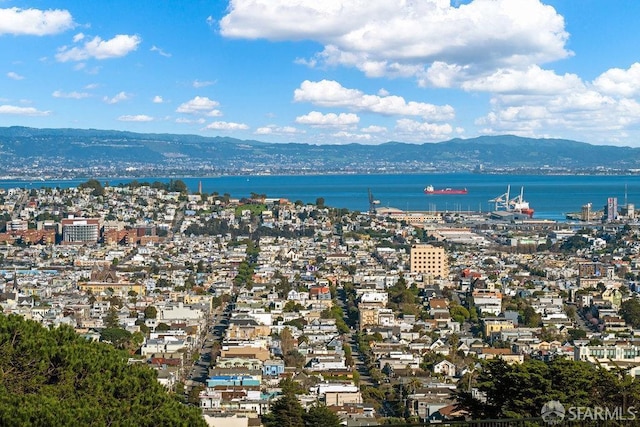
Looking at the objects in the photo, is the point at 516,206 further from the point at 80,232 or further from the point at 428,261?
the point at 428,261

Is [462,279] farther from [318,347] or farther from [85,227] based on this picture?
[85,227]

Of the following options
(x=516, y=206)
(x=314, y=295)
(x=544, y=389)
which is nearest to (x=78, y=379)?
(x=544, y=389)

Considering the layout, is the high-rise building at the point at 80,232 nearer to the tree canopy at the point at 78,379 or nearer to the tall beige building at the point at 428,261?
the tall beige building at the point at 428,261

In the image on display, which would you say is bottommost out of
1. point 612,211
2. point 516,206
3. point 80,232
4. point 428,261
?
point 80,232

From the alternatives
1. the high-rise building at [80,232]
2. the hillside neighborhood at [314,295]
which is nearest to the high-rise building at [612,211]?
the hillside neighborhood at [314,295]

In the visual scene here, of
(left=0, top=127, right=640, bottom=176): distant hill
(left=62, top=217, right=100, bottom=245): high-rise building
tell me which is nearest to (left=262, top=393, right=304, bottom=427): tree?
(left=62, top=217, right=100, bottom=245): high-rise building

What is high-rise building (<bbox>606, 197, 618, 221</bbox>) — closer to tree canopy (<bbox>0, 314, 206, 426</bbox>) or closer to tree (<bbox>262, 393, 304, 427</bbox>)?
tree (<bbox>262, 393, 304, 427</bbox>)
